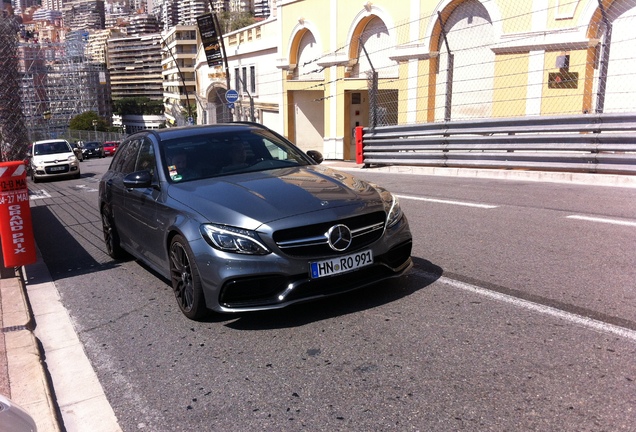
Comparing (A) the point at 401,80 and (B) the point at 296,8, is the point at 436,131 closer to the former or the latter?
(A) the point at 401,80

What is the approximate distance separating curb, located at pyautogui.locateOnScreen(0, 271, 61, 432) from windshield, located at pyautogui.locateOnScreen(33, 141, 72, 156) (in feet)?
68.4

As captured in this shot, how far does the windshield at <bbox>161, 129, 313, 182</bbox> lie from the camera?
221 inches

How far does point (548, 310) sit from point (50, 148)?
81.1 ft

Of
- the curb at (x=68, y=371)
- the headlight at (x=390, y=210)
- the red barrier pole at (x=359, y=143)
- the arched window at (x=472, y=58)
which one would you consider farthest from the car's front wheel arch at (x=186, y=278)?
the arched window at (x=472, y=58)

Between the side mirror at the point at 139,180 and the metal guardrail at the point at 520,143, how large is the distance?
8.85m

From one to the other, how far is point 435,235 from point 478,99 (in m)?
13.7

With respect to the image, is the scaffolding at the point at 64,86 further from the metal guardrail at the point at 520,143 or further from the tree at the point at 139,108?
the metal guardrail at the point at 520,143

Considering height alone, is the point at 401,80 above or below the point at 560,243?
above


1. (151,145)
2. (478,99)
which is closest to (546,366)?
(151,145)

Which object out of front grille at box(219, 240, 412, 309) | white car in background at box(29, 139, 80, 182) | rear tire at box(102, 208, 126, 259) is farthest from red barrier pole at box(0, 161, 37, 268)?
white car in background at box(29, 139, 80, 182)

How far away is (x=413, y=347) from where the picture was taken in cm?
396

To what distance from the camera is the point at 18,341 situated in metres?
4.62

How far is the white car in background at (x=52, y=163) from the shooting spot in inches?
941

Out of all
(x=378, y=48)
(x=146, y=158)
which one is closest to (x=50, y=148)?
(x=378, y=48)
